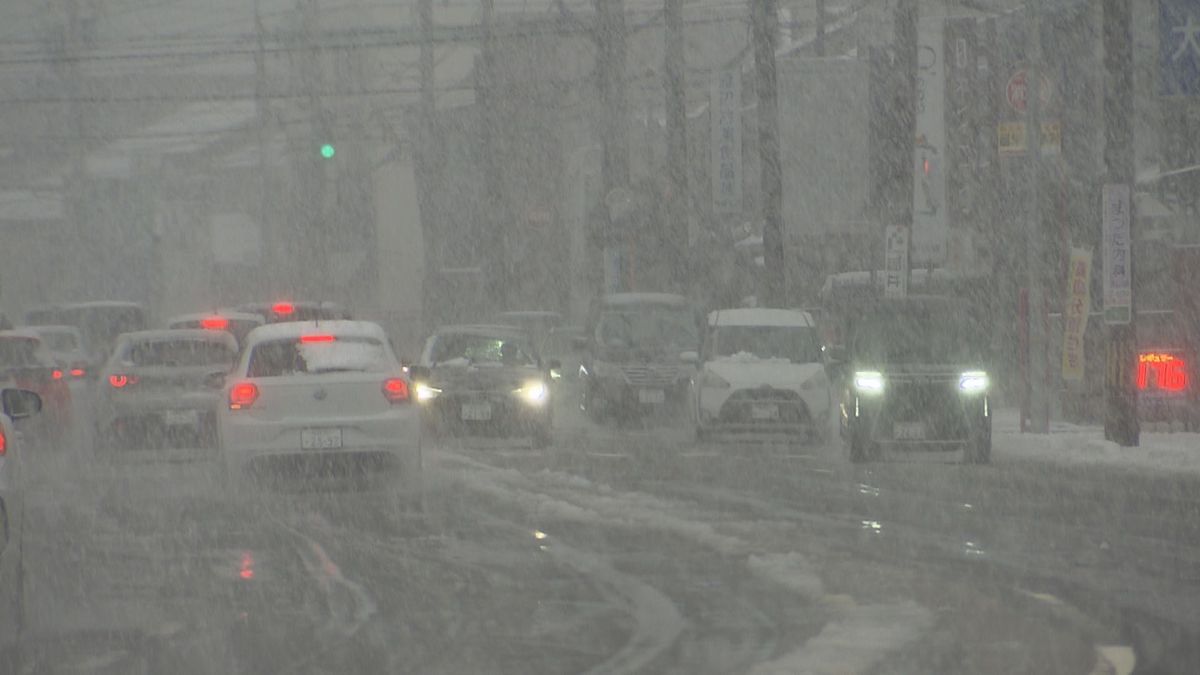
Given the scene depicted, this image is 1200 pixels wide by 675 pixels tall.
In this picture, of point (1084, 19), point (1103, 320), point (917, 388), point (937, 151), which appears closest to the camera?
point (917, 388)

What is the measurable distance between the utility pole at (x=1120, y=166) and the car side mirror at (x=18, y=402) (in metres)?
13.9

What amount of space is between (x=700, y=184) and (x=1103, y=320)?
32.1 metres

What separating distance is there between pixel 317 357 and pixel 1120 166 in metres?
10.4

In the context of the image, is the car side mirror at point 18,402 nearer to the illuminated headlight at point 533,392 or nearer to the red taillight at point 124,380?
the red taillight at point 124,380

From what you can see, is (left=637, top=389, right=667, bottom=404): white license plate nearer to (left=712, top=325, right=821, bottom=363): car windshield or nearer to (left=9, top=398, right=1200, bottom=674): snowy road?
(left=712, top=325, right=821, bottom=363): car windshield

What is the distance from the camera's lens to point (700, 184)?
53875 millimetres

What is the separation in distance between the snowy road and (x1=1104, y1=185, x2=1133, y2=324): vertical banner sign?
348cm

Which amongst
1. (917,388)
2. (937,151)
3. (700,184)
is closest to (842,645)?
(917,388)

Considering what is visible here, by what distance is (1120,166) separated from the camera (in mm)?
21828

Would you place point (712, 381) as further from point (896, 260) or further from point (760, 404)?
point (896, 260)

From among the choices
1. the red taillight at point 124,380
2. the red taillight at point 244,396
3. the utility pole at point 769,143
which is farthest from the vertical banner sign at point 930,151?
the red taillight at point 244,396

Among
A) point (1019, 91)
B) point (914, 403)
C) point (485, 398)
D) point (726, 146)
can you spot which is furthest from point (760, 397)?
point (726, 146)

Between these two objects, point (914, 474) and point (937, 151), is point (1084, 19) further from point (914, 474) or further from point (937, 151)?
point (914, 474)

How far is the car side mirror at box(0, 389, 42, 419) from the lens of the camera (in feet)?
37.7
